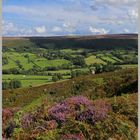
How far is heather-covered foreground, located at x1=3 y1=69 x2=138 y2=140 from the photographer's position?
5.94m

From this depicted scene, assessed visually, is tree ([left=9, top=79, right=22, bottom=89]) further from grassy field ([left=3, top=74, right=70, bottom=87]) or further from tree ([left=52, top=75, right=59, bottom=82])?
tree ([left=52, top=75, right=59, bottom=82])

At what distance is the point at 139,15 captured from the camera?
5.62m

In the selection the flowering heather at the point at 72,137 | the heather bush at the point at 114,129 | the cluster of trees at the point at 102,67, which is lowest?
the flowering heather at the point at 72,137

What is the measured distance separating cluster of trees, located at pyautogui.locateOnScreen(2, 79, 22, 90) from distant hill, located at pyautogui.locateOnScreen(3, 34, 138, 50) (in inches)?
14.9

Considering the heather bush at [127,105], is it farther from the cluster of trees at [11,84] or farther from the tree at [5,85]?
the tree at [5,85]

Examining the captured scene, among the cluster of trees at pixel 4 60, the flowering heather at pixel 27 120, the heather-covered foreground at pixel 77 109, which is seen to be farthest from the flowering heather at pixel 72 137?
the cluster of trees at pixel 4 60

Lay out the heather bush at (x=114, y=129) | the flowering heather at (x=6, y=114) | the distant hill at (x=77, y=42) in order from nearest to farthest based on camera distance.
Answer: the heather bush at (x=114, y=129) → the flowering heather at (x=6, y=114) → the distant hill at (x=77, y=42)

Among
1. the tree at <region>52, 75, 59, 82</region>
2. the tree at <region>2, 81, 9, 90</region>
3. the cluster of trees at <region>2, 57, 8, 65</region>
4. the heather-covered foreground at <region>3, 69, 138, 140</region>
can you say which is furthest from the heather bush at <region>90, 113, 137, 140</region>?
the cluster of trees at <region>2, 57, 8, 65</region>

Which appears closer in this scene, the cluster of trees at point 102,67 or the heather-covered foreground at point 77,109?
the heather-covered foreground at point 77,109

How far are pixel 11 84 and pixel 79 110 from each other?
771 mm

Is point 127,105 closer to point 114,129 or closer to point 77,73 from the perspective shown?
point 114,129

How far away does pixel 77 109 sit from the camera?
6.17 m

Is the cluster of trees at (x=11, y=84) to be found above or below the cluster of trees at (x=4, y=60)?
below

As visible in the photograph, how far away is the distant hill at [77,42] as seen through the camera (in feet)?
20.1
